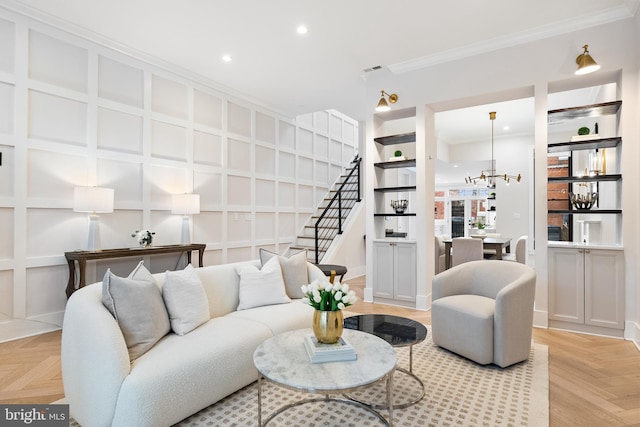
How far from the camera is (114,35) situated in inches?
147

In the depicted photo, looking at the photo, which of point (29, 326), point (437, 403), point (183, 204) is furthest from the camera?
point (183, 204)

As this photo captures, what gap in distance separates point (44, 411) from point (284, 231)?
4611 millimetres

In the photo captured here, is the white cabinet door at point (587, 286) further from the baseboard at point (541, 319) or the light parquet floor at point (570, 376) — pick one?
the light parquet floor at point (570, 376)

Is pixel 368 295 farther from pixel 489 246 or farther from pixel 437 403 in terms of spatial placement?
pixel 437 403

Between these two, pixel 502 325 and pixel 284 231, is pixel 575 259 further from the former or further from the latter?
pixel 284 231

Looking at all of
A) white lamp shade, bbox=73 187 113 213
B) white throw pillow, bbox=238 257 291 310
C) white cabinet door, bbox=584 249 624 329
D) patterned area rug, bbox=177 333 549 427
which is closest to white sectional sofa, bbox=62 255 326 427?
patterned area rug, bbox=177 333 549 427

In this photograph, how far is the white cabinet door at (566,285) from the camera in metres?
3.47

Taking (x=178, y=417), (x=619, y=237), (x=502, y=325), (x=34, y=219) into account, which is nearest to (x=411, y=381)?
(x=502, y=325)

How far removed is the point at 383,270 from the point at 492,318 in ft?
6.75

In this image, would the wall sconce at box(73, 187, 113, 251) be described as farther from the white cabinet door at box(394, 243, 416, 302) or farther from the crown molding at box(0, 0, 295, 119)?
the white cabinet door at box(394, 243, 416, 302)

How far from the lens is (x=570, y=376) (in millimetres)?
2502

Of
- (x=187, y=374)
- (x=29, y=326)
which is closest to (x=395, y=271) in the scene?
(x=187, y=374)

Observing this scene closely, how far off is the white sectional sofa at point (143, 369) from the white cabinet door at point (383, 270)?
8.42 feet

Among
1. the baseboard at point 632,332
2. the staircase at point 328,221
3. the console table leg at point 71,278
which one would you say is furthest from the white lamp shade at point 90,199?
the baseboard at point 632,332
